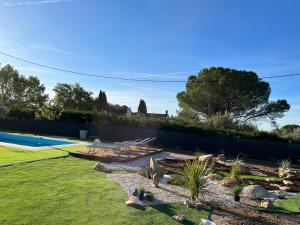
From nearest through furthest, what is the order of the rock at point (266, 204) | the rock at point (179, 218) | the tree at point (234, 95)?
the rock at point (179, 218)
the rock at point (266, 204)
the tree at point (234, 95)

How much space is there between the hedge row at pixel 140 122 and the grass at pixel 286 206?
30.4 ft

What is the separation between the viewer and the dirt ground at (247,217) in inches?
216

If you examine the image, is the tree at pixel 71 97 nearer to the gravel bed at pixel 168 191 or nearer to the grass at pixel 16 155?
the grass at pixel 16 155

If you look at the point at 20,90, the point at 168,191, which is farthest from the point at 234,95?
the point at 20,90

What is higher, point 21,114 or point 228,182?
point 21,114

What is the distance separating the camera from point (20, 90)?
3566 cm

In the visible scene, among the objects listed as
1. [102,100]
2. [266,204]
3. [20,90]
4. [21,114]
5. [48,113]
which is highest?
[20,90]

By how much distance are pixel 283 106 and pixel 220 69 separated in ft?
20.5

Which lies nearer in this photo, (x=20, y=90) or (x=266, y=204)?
(x=266, y=204)

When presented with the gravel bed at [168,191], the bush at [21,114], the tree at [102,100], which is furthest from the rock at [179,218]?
the tree at [102,100]

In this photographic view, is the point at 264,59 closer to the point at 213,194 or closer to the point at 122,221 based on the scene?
the point at 213,194

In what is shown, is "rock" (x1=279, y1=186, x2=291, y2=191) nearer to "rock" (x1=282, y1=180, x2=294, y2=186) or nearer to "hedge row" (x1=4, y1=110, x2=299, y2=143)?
"rock" (x1=282, y1=180, x2=294, y2=186)

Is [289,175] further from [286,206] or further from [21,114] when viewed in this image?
[21,114]

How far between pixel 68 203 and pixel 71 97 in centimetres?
3208
